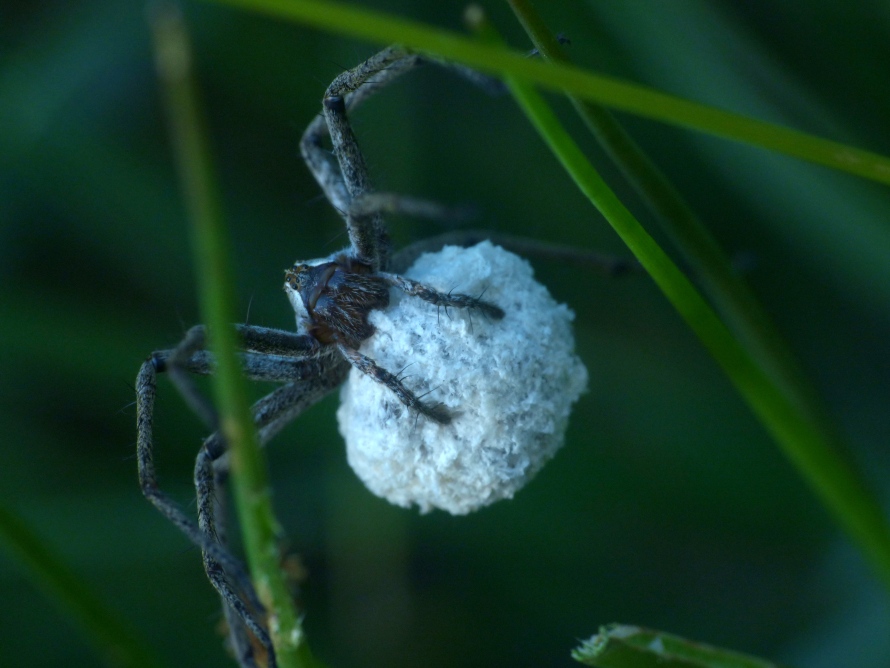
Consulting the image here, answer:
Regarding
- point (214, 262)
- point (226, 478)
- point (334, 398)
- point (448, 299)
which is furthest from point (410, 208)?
point (334, 398)

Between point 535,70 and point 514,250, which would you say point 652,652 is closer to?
point 535,70

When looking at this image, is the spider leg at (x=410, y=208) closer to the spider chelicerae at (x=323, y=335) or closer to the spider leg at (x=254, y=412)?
the spider chelicerae at (x=323, y=335)

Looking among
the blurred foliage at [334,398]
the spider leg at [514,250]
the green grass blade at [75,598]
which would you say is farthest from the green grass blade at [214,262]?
the blurred foliage at [334,398]

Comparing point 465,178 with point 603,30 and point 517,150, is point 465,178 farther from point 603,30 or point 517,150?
point 603,30

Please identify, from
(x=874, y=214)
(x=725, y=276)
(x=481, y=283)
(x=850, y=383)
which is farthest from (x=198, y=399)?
(x=850, y=383)

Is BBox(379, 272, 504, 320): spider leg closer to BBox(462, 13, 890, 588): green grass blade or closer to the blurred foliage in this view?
BBox(462, 13, 890, 588): green grass blade

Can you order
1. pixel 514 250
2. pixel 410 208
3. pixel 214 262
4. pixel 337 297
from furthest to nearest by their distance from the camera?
pixel 514 250
pixel 337 297
pixel 410 208
pixel 214 262
